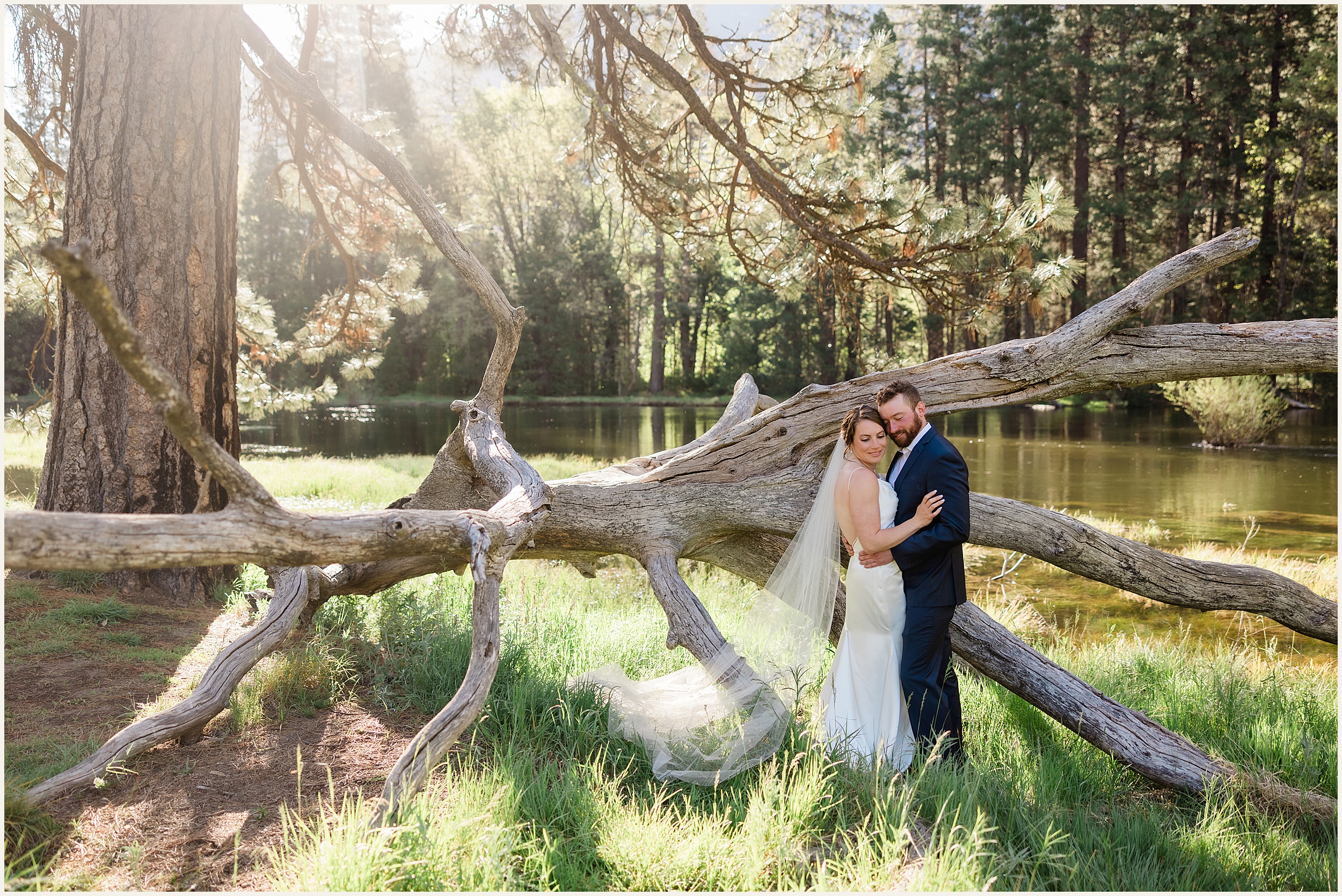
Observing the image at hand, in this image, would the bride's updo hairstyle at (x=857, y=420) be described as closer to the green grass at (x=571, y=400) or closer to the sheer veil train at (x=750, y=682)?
the sheer veil train at (x=750, y=682)

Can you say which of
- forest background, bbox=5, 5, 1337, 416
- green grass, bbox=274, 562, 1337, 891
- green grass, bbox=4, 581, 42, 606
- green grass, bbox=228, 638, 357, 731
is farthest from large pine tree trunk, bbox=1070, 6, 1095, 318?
green grass, bbox=4, 581, 42, 606

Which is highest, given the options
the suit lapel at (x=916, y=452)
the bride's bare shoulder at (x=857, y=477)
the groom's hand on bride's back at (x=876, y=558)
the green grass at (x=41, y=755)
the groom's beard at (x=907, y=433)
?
the groom's beard at (x=907, y=433)

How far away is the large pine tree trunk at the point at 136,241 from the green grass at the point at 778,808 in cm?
176

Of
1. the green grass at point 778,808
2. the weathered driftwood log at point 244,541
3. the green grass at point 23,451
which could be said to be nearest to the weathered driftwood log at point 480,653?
the weathered driftwood log at point 244,541

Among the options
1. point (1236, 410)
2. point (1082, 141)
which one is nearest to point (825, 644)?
point (1236, 410)

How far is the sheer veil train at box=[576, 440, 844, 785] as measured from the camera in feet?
12.0

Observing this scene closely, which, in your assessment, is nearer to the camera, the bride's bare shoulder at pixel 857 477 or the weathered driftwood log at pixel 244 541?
the weathered driftwood log at pixel 244 541

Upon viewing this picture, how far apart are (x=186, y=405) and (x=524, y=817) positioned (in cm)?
194

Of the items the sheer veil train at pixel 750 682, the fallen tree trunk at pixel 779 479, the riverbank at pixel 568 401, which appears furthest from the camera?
the riverbank at pixel 568 401

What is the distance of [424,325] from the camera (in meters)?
39.0

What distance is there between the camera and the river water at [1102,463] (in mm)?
8492

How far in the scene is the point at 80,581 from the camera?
5.50m

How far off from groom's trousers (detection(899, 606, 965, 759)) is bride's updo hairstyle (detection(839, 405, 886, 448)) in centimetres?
96

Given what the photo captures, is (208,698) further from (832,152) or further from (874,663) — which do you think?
(832,152)
